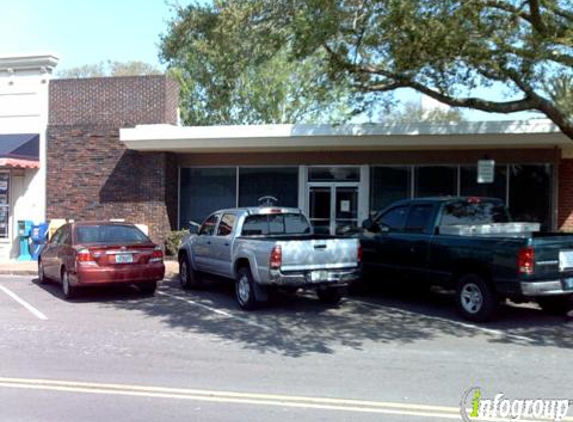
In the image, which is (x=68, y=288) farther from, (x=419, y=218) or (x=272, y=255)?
(x=419, y=218)

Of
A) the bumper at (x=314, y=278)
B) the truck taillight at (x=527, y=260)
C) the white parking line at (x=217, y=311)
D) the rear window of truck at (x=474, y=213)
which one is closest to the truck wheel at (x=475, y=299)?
the truck taillight at (x=527, y=260)

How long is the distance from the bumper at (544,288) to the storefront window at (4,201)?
55.9ft

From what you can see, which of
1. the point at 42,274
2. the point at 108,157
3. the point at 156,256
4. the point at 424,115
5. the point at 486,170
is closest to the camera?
the point at 156,256

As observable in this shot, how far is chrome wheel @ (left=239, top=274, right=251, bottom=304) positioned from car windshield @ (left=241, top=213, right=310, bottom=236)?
39.1 inches

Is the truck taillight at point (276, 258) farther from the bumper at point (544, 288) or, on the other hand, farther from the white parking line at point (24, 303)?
the white parking line at point (24, 303)

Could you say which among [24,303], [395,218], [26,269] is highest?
[395,218]

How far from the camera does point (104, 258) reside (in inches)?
475

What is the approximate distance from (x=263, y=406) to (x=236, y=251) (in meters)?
5.89

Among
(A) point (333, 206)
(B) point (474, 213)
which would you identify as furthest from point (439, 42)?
(A) point (333, 206)

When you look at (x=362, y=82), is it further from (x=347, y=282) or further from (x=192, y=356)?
(x=192, y=356)

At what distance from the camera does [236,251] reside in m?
11.5

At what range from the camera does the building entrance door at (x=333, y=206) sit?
1853 cm

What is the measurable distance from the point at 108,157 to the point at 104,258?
27.6 feet

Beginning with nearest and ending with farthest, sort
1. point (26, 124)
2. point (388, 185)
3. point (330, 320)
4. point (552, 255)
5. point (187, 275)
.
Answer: point (552, 255) < point (330, 320) < point (187, 275) < point (388, 185) < point (26, 124)
